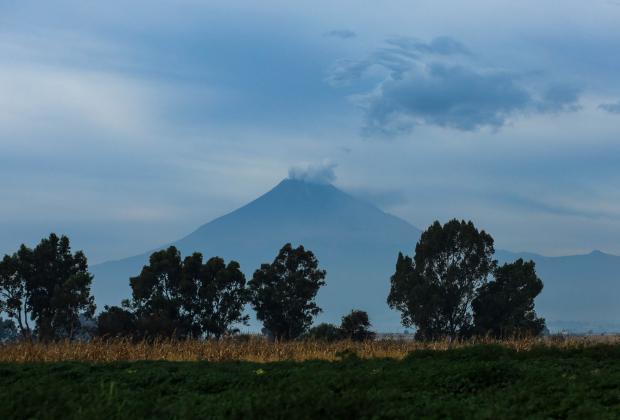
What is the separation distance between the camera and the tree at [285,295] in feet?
205

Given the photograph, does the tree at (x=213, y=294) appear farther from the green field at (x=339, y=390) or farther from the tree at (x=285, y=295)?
the green field at (x=339, y=390)

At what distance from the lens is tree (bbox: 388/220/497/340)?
61875 mm

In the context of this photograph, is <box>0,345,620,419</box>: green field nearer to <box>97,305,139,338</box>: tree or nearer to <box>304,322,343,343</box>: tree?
<box>97,305,139,338</box>: tree

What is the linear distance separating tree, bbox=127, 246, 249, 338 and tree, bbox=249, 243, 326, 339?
1994 millimetres

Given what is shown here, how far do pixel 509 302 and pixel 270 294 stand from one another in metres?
19.5

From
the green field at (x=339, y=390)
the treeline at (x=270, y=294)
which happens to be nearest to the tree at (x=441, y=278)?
the treeline at (x=270, y=294)

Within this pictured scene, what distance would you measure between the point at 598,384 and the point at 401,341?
1055 inches

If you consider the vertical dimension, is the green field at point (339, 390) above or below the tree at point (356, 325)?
below

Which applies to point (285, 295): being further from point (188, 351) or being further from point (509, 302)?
point (188, 351)

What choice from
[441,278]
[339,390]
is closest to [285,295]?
[441,278]

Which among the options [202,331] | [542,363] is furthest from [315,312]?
[542,363]

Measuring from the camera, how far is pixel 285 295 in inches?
2472

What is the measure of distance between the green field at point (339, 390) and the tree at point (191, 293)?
108ft

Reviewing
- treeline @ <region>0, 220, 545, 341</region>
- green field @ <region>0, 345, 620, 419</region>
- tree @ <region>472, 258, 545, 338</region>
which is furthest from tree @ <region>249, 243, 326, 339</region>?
green field @ <region>0, 345, 620, 419</region>
